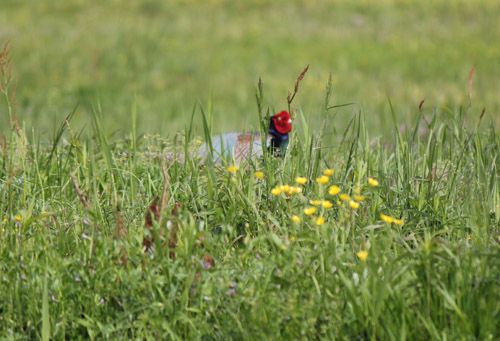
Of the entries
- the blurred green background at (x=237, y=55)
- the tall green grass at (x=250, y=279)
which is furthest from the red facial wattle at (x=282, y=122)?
the blurred green background at (x=237, y=55)

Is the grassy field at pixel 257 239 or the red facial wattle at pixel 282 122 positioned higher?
the red facial wattle at pixel 282 122

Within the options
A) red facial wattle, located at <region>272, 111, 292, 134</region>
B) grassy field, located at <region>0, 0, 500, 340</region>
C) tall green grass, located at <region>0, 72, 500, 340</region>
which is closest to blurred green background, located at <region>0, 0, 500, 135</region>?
red facial wattle, located at <region>272, 111, 292, 134</region>

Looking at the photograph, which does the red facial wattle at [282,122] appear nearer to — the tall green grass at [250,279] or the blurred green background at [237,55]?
the tall green grass at [250,279]

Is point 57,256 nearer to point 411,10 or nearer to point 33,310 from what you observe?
point 33,310

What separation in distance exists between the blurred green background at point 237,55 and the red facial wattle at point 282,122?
3895 mm

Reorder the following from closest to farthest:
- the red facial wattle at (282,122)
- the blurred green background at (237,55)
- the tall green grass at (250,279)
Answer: the tall green grass at (250,279) < the red facial wattle at (282,122) < the blurred green background at (237,55)

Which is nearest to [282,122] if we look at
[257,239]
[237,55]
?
[257,239]

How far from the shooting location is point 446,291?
2352mm

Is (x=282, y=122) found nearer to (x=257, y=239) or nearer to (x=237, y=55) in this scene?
(x=257, y=239)

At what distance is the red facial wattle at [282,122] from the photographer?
3.99 meters

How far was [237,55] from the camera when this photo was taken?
12117mm

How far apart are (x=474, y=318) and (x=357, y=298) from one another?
355mm

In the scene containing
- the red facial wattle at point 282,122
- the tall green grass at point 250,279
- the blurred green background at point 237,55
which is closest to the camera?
the tall green grass at point 250,279

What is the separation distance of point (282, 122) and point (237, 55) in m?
8.27
